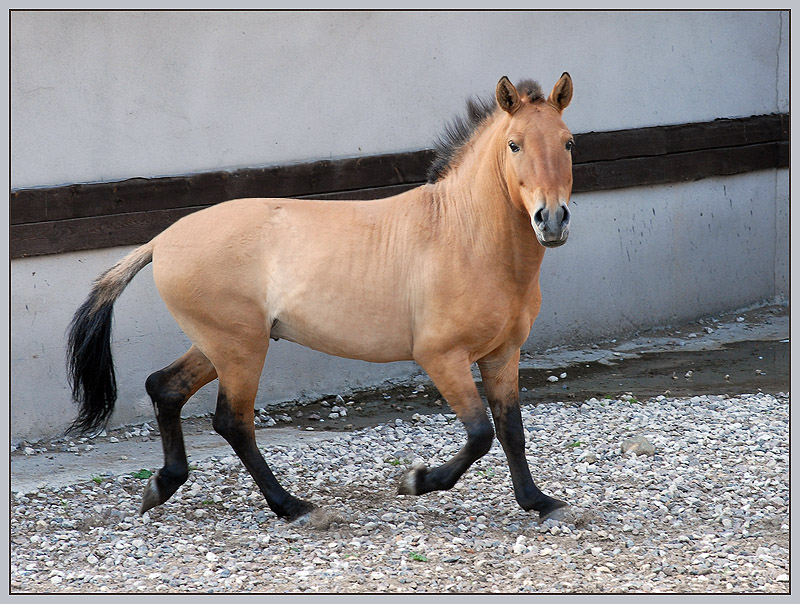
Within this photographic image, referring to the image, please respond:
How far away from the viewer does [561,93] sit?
13.3ft

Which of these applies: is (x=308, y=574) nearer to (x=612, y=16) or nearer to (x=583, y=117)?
(x=583, y=117)

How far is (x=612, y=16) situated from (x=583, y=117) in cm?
87

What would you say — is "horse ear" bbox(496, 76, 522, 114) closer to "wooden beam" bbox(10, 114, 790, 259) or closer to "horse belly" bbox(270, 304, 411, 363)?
"horse belly" bbox(270, 304, 411, 363)

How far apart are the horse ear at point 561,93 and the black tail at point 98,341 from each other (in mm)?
2015

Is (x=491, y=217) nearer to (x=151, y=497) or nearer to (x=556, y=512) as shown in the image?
(x=556, y=512)

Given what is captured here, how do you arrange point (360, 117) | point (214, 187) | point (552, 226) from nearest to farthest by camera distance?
point (552, 226), point (214, 187), point (360, 117)

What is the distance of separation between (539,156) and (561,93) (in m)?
0.41

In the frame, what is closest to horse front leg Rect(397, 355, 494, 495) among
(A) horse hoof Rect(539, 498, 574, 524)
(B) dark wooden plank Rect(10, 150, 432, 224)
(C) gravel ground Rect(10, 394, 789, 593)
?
(C) gravel ground Rect(10, 394, 789, 593)

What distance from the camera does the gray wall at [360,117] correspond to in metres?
5.77

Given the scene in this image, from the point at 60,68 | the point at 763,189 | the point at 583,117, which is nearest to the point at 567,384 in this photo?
the point at 583,117

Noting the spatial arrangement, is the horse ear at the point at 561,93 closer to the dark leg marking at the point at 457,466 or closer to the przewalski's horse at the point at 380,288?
the przewalski's horse at the point at 380,288

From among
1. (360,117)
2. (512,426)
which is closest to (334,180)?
(360,117)

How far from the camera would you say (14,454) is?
560cm

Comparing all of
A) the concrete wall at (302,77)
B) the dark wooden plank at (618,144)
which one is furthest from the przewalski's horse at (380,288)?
the dark wooden plank at (618,144)
